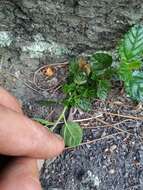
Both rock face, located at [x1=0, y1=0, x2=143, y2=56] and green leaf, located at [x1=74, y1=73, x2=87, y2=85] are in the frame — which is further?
green leaf, located at [x1=74, y1=73, x2=87, y2=85]

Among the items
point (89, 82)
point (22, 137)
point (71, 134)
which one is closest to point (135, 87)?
point (89, 82)

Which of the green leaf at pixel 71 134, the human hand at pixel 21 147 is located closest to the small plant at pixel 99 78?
the green leaf at pixel 71 134

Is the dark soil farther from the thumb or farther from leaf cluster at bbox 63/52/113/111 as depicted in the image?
the thumb

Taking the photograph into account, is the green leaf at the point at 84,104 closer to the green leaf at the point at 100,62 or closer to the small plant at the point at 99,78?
the small plant at the point at 99,78

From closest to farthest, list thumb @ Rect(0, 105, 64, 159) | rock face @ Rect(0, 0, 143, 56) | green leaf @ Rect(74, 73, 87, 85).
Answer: thumb @ Rect(0, 105, 64, 159)
rock face @ Rect(0, 0, 143, 56)
green leaf @ Rect(74, 73, 87, 85)

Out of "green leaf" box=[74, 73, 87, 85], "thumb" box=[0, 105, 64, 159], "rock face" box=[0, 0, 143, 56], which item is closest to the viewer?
"thumb" box=[0, 105, 64, 159]

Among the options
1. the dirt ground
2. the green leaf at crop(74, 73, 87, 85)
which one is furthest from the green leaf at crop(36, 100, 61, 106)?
the green leaf at crop(74, 73, 87, 85)

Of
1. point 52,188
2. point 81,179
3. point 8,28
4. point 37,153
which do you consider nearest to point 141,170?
point 81,179
